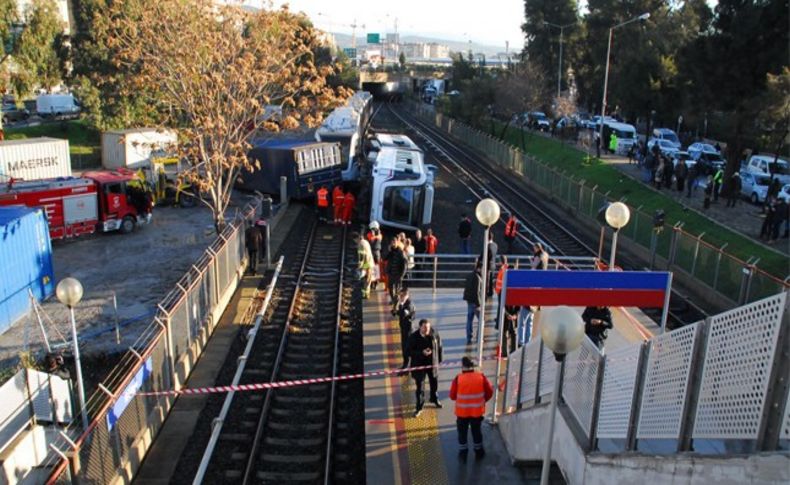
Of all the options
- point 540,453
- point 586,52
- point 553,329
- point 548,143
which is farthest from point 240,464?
point 586,52

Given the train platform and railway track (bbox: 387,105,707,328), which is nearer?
the train platform

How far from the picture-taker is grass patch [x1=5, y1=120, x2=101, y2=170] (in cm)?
4144

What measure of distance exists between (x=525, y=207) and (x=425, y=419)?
2088cm

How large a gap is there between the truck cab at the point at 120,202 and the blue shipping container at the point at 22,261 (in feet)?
19.9

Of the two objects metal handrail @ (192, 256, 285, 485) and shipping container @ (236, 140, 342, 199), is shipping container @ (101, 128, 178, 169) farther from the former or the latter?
metal handrail @ (192, 256, 285, 485)

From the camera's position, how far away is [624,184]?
31531 millimetres

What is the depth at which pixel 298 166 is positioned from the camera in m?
28.9

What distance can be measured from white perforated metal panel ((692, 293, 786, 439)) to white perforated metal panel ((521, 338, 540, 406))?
3627mm

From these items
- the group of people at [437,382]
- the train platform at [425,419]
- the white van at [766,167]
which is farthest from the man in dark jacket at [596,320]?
the white van at [766,167]

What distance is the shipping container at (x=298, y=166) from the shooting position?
29.0 metres

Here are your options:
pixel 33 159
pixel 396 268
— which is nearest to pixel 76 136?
pixel 33 159

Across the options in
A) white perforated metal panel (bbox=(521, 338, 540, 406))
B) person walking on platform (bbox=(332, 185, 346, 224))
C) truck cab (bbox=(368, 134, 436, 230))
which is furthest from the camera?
person walking on platform (bbox=(332, 185, 346, 224))

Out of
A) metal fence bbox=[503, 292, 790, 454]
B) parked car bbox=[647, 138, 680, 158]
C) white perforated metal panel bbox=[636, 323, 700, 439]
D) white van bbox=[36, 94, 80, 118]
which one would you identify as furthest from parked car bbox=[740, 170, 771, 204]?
white van bbox=[36, 94, 80, 118]

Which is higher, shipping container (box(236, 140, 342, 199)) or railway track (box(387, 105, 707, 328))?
shipping container (box(236, 140, 342, 199))
